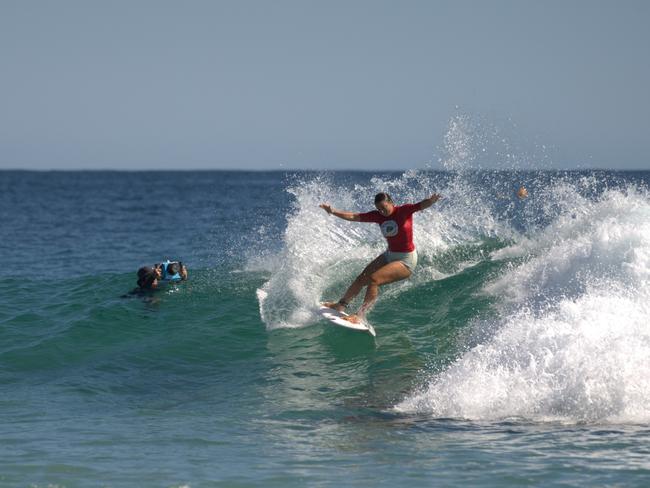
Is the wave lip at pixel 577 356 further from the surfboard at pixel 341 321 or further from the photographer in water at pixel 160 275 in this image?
the photographer in water at pixel 160 275

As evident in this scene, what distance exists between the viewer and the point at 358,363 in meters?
11.8

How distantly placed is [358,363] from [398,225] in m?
2.19

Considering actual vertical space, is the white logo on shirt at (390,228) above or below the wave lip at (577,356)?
above

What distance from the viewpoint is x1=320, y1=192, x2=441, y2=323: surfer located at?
1223 cm

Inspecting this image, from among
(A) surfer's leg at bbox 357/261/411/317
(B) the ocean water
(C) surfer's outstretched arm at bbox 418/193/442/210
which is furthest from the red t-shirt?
(B) the ocean water

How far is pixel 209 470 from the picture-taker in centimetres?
742

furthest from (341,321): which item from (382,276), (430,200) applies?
(430,200)

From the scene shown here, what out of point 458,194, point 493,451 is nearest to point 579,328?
point 493,451

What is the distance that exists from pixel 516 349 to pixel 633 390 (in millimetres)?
1515

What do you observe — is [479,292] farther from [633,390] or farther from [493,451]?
[493,451]

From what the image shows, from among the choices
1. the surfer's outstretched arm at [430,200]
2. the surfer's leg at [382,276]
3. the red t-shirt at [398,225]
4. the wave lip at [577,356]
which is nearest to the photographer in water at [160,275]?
the surfer's leg at [382,276]

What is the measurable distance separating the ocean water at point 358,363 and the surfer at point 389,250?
2.35ft

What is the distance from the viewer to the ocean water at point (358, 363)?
7.55m

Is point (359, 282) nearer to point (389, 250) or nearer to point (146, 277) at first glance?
point (389, 250)
